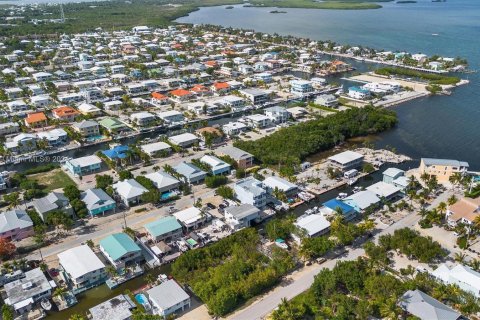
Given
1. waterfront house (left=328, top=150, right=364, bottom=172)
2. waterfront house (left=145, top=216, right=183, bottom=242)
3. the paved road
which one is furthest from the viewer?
waterfront house (left=328, top=150, right=364, bottom=172)

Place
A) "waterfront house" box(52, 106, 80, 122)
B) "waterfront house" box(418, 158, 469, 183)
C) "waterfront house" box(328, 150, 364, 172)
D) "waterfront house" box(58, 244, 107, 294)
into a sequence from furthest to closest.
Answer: "waterfront house" box(52, 106, 80, 122), "waterfront house" box(328, 150, 364, 172), "waterfront house" box(418, 158, 469, 183), "waterfront house" box(58, 244, 107, 294)

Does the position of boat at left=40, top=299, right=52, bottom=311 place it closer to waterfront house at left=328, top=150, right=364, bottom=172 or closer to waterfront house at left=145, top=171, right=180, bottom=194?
waterfront house at left=145, top=171, right=180, bottom=194

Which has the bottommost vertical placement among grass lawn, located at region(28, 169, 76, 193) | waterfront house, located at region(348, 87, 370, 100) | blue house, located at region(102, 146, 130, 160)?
grass lawn, located at region(28, 169, 76, 193)

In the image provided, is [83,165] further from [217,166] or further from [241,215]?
[241,215]

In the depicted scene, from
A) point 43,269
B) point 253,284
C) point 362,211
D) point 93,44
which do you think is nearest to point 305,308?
point 253,284

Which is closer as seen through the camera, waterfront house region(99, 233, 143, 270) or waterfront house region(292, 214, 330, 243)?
waterfront house region(99, 233, 143, 270)

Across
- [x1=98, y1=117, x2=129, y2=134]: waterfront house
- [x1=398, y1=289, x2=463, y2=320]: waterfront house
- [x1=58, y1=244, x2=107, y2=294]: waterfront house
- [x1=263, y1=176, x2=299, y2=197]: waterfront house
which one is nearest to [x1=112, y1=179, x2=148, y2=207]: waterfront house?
[x1=58, y1=244, x2=107, y2=294]: waterfront house

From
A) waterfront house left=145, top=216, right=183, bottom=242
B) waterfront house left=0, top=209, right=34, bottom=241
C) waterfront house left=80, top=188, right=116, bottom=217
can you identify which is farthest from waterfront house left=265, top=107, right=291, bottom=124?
waterfront house left=0, top=209, right=34, bottom=241

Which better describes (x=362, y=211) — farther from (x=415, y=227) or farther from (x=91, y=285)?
(x=91, y=285)

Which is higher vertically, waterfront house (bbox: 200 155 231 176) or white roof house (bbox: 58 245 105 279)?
waterfront house (bbox: 200 155 231 176)
